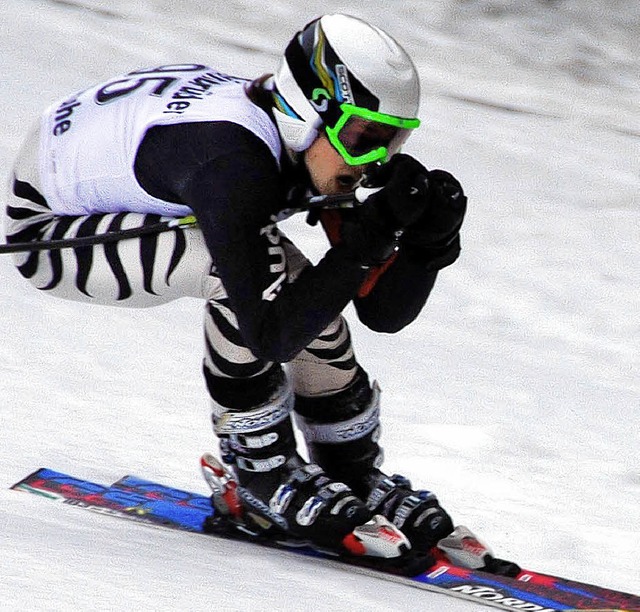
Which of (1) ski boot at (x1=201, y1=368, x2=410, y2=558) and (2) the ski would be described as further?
Result: (1) ski boot at (x1=201, y1=368, x2=410, y2=558)

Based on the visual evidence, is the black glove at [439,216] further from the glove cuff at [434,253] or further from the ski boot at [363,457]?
the ski boot at [363,457]

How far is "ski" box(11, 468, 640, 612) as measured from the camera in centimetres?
244

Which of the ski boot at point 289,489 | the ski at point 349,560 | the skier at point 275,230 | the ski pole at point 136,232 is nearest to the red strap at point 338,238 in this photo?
the skier at point 275,230

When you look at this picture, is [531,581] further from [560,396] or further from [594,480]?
[560,396]

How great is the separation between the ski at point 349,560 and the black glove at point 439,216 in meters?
0.59

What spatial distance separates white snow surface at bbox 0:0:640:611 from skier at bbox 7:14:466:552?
24 centimetres

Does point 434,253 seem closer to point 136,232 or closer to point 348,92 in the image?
point 348,92

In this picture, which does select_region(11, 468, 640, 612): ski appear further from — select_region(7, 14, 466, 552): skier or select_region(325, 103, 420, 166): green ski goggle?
select_region(325, 103, 420, 166): green ski goggle

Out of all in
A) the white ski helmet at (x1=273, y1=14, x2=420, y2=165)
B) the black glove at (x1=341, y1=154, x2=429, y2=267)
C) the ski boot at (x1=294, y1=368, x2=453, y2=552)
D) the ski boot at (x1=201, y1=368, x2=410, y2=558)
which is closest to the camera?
the black glove at (x1=341, y1=154, x2=429, y2=267)

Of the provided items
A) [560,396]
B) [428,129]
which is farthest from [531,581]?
[428,129]

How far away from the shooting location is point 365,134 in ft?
8.04

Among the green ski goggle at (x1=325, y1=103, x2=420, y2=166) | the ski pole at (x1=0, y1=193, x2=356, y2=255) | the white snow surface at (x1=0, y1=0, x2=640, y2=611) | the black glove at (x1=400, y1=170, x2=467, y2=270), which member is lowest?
the white snow surface at (x1=0, y1=0, x2=640, y2=611)

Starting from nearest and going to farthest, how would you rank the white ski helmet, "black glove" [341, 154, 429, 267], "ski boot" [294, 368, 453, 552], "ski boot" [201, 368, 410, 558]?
"black glove" [341, 154, 429, 267], the white ski helmet, "ski boot" [201, 368, 410, 558], "ski boot" [294, 368, 453, 552]

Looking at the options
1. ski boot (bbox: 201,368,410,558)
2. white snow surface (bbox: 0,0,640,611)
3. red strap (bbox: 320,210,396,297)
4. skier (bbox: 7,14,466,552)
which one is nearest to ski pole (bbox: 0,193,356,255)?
skier (bbox: 7,14,466,552)
